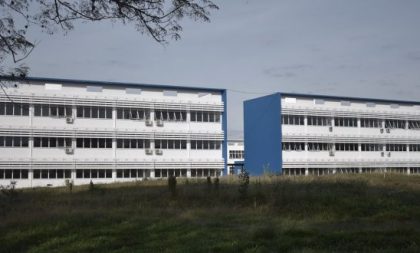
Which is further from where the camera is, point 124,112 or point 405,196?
point 124,112

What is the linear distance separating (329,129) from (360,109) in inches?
221

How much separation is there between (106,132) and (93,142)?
1.61 m

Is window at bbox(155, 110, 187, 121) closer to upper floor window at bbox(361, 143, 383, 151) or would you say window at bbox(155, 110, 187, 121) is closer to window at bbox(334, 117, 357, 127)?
window at bbox(334, 117, 357, 127)

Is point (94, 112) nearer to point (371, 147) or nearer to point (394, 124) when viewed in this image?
point (371, 147)

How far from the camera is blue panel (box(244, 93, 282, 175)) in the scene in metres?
61.5

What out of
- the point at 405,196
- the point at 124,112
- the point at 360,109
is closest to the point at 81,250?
the point at 405,196

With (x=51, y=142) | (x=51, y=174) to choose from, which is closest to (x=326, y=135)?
(x=51, y=142)

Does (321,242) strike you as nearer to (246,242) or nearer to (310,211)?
(246,242)

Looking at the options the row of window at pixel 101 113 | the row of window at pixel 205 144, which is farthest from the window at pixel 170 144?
the row of window at pixel 101 113

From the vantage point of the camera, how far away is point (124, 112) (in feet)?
176

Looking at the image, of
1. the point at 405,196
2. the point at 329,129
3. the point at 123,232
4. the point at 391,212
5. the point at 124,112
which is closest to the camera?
the point at 123,232

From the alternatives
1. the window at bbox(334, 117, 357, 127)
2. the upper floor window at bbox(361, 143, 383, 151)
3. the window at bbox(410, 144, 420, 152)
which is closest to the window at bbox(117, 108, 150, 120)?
the window at bbox(334, 117, 357, 127)

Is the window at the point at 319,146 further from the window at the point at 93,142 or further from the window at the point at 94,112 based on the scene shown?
the window at the point at 94,112

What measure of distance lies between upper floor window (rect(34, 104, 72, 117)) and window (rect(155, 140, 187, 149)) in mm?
9640
